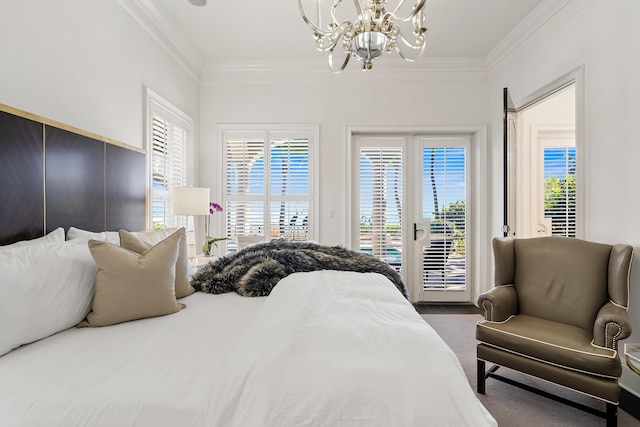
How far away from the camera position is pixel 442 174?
12.8ft

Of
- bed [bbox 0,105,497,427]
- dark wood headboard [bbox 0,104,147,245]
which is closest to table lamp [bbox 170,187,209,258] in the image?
dark wood headboard [bbox 0,104,147,245]

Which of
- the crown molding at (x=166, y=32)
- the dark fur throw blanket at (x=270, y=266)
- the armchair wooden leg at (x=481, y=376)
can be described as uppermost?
the crown molding at (x=166, y=32)

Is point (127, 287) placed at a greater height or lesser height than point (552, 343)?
greater

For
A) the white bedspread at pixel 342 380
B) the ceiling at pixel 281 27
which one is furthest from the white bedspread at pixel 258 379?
the ceiling at pixel 281 27

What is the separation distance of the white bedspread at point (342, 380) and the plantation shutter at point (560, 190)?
382 cm

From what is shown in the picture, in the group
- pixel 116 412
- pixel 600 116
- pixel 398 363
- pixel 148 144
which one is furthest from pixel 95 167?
pixel 600 116

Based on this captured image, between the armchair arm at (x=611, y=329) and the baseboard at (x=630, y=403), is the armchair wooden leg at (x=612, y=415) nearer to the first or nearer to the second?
the armchair arm at (x=611, y=329)

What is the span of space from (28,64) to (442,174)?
3.77 meters

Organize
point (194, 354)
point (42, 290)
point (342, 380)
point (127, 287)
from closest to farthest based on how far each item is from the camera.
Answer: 1. point (342, 380)
2. point (194, 354)
3. point (42, 290)
4. point (127, 287)

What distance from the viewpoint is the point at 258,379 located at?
82 cm

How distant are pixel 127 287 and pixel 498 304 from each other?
2.13 m

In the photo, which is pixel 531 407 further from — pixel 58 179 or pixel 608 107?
pixel 58 179

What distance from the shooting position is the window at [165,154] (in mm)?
2732

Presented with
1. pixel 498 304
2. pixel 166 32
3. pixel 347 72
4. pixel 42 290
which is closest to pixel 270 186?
pixel 347 72
